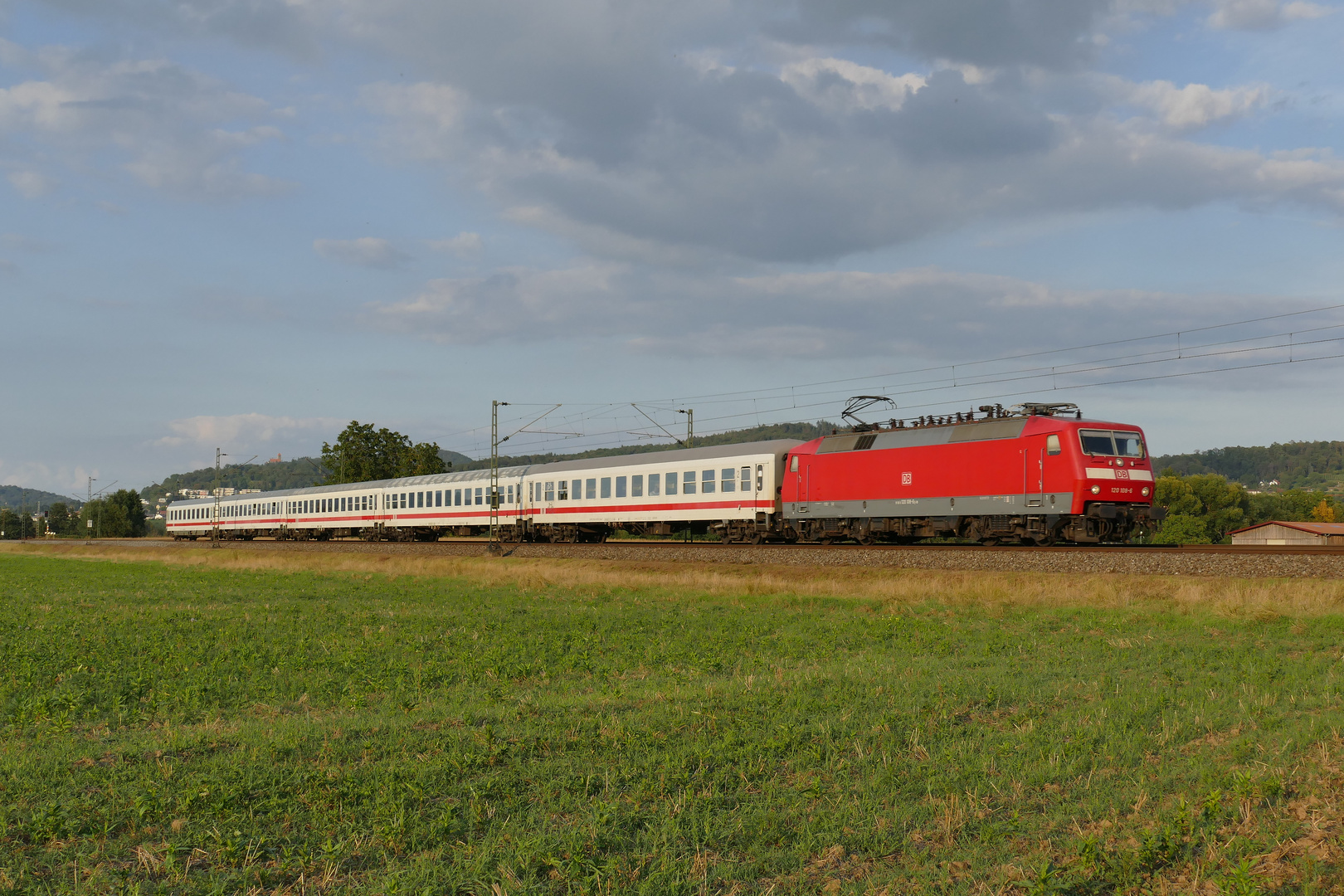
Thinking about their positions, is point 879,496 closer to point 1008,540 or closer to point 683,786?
point 1008,540

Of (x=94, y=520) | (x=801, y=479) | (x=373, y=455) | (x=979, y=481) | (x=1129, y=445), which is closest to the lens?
(x=1129, y=445)

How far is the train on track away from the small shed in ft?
129

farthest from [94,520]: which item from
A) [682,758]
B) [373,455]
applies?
[682,758]

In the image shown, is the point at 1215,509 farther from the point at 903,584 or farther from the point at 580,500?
the point at 903,584

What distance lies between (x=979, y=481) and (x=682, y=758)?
84.0ft

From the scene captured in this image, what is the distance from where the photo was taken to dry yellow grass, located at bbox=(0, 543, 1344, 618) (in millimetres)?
20672

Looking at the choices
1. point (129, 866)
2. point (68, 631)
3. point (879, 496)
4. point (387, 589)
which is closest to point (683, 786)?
point (129, 866)

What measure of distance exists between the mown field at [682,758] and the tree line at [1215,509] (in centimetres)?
9922

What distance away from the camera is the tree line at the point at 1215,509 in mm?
109625

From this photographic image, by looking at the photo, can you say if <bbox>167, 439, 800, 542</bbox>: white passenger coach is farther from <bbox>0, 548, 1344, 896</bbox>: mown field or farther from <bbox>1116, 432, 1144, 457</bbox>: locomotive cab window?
<bbox>0, 548, 1344, 896</bbox>: mown field

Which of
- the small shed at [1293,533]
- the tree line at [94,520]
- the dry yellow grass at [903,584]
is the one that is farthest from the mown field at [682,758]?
the tree line at [94,520]

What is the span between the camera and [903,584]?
26.2m

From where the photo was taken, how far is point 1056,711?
37.2 feet

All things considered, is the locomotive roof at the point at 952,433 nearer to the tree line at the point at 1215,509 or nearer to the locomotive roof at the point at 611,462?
the locomotive roof at the point at 611,462
